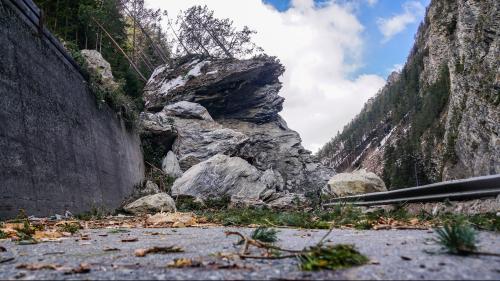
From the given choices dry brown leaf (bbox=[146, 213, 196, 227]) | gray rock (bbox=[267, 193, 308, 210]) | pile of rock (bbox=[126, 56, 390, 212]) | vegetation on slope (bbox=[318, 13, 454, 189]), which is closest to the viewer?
dry brown leaf (bbox=[146, 213, 196, 227])

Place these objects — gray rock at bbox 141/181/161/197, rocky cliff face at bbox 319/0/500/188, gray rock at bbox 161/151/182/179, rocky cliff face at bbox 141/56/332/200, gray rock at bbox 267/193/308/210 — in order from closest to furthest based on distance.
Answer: gray rock at bbox 267/193/308/210 < gray rock at bbox 141/181/161/197 < gray rock at bbox 161/151/182/179 < rocky cliff face at bbox 141/56/332/200 < rocky cliff face at bbox 319/0/500/188

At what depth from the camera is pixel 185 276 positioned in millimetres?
2236

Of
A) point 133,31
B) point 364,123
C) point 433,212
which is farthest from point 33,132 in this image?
point 364,123

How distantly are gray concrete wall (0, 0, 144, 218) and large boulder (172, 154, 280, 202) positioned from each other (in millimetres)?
4774

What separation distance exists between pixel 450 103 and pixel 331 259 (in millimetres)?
48237

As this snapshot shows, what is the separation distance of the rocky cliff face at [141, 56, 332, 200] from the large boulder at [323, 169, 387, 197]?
842 centimetres

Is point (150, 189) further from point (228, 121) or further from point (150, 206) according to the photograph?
point (228, 121)

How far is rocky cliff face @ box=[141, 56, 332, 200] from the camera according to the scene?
23469 mm

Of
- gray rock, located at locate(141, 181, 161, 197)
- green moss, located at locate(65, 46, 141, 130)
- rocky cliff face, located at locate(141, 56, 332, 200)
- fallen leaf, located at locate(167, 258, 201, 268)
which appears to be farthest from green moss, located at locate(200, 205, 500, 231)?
rocky cliff face, located at locate(141, 56, 332, 200)

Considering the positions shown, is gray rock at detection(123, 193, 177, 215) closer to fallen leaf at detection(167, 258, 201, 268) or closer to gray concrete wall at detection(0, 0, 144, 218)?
gray concrete wall at detection(0, 0, 144, 218)

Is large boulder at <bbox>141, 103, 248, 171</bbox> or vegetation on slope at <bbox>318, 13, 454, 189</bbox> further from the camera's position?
vegetation on slope at <bbox>318, 13, 454, 189</bbox>

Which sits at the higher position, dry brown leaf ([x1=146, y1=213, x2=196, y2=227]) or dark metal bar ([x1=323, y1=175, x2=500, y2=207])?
dark metal bar ([x1=323, y1=175, x2=500, y2=207])

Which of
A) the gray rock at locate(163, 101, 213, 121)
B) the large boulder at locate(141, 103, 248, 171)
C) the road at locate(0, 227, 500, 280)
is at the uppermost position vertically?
the gray rock at locate(163, 101, 213, 121)

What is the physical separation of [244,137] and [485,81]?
733 inches
